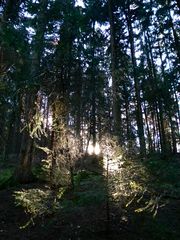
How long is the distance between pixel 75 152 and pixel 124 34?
13.2 m

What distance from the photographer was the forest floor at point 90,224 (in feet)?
22.8

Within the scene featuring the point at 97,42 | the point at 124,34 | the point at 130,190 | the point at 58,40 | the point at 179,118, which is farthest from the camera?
the point at 179,118

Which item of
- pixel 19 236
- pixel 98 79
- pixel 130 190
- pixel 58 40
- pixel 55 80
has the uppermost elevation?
pixel 98 79

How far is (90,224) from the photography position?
7.56 meters

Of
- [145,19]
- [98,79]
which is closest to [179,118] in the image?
[98,79]

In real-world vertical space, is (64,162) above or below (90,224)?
above

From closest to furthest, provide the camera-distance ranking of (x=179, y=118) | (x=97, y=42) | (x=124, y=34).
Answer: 1. (x=124, y=34)
2. (x=97, y=42)
3. (x=179, y=118)

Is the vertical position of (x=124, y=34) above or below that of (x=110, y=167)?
above

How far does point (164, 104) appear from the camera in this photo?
74.4 ft

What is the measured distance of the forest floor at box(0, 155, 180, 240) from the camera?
6.96m

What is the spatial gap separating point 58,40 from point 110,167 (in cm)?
868

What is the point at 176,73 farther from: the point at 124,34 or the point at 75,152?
the point at 75,152

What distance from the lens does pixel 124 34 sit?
18719 mm

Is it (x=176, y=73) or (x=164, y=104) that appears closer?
Result: (x=176, y=73)
